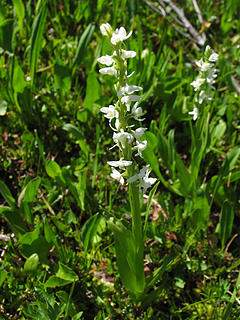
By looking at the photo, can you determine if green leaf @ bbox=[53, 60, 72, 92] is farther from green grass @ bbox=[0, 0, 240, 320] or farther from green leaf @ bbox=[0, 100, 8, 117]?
green leaf @ bbox=[0, 100, 8, 117]

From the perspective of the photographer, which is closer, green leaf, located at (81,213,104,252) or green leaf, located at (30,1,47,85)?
green leaf, located at (81,213,104,252)

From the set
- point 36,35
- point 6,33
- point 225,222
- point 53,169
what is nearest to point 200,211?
point 225,222

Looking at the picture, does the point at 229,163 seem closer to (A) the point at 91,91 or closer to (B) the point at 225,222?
(B) the point at 225,222

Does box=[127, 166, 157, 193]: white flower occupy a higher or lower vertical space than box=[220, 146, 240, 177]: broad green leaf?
higher

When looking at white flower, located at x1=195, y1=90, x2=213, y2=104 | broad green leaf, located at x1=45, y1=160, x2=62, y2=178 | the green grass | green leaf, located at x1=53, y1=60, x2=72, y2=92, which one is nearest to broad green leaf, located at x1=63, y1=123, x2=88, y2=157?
the green grass

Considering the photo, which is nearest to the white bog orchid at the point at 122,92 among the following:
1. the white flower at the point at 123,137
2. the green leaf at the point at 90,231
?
the white flower at the point at 123,137

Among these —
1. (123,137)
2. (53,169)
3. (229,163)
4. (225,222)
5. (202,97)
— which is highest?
(123,137)
